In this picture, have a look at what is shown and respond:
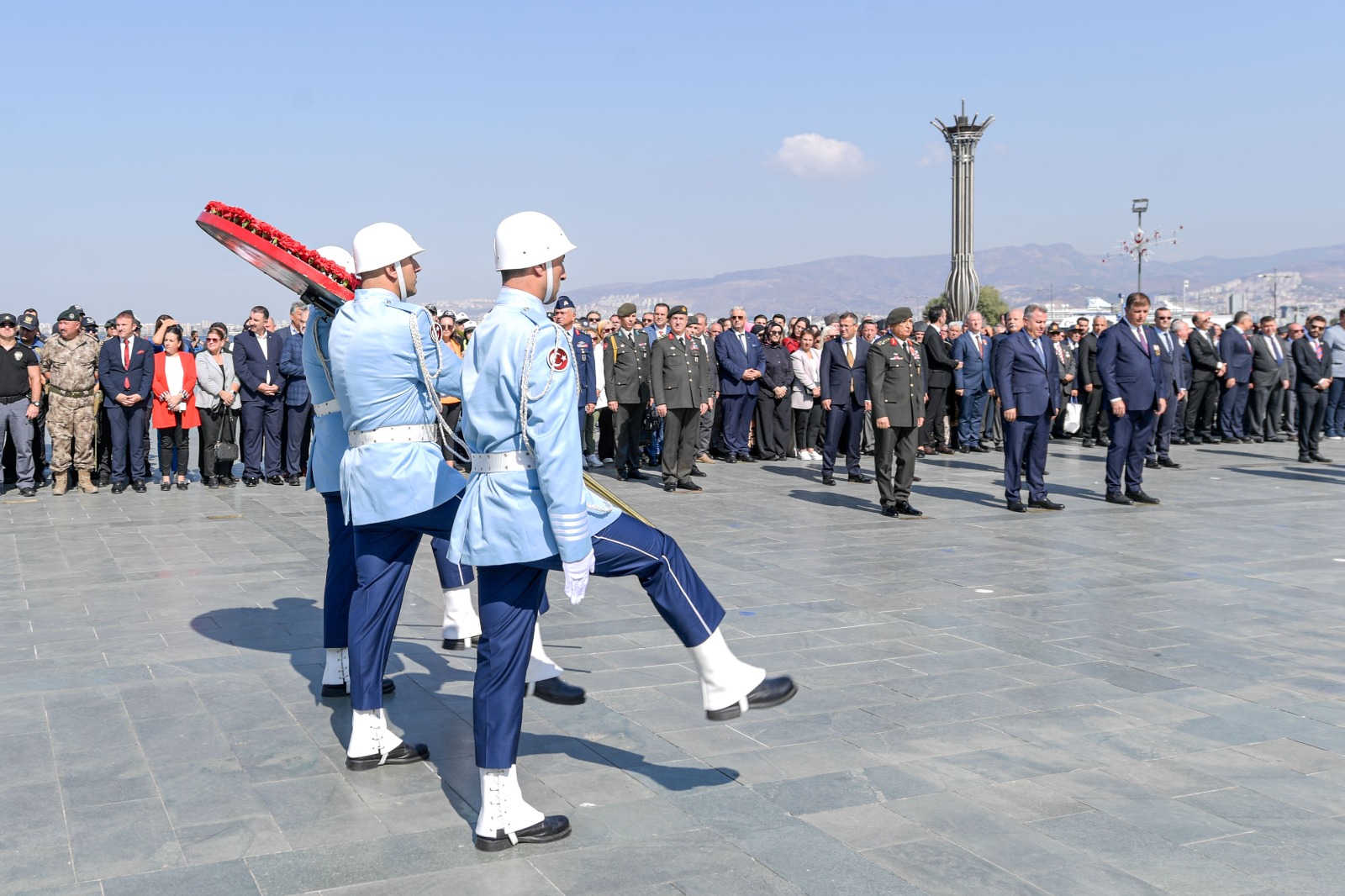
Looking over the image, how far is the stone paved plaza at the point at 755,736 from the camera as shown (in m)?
3.73

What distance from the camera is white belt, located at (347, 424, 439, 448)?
15.9ft

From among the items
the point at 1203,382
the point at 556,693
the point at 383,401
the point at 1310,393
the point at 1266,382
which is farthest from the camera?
the point at 1266,382

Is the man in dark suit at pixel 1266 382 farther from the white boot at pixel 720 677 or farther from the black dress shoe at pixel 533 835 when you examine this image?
the black dress shoe at pixel 533 835

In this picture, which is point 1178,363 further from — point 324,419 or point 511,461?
point 511,461

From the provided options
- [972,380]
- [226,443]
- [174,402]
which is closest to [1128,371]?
[972,380]

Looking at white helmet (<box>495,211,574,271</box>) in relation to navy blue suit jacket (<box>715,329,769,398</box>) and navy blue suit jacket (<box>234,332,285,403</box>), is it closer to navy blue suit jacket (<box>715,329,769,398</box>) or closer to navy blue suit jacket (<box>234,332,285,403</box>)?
navy blue suit jacket (<box>234,332,285,403</box>)

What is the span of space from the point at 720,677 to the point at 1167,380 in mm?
10249

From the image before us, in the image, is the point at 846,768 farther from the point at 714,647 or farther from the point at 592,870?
the point at 592,870

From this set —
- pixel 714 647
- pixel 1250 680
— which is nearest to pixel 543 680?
pixel 714 647

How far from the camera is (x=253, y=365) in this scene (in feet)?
47.3

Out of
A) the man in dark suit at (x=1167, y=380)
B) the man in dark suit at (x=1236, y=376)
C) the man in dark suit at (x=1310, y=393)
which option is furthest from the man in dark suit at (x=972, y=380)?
the man in dark suit at (x=1236, y=376)

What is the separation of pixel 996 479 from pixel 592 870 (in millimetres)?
11887

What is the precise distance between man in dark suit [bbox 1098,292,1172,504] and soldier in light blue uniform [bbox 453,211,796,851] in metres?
9.27

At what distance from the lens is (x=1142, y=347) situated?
12.4 meters
